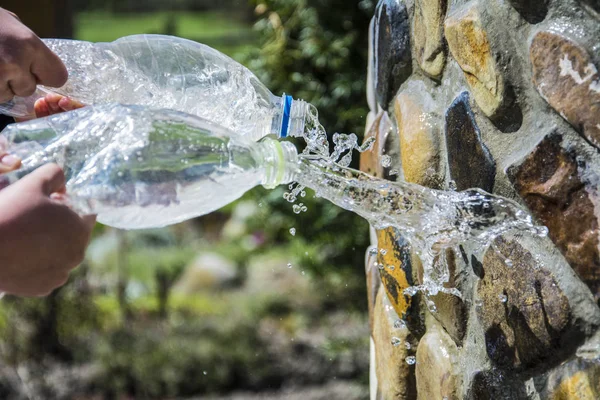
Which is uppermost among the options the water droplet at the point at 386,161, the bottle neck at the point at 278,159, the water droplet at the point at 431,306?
the water droplet at the point at 386,161

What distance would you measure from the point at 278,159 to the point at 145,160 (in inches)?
9.4

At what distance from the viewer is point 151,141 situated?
1270 mm

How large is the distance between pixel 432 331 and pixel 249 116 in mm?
713

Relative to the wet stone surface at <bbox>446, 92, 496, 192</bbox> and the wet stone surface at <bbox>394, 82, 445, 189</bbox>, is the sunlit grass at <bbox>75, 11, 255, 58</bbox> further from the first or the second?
the wet stone surface at <bbox>446, 92, 496, 192</bbox>

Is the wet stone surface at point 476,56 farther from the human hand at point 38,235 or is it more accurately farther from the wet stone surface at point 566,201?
the human hand at point 38,235

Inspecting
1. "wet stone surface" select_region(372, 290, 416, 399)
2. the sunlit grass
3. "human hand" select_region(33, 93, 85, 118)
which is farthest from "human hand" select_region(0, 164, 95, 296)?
the sunlit grass

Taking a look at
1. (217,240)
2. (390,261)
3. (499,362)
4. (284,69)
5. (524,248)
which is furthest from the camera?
(217,240)

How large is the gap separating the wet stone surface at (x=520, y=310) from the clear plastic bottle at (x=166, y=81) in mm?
784

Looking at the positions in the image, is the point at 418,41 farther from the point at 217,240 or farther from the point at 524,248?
the point at 217,240

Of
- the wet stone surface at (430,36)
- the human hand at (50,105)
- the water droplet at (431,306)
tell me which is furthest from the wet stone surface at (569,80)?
the human hand at (50,105)

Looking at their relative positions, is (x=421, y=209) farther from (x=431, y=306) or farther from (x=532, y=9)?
(x=532, y=9)

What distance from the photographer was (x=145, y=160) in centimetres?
126

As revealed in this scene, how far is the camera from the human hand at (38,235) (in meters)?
1.07

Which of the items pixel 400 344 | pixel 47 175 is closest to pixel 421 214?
pixel 400 344
